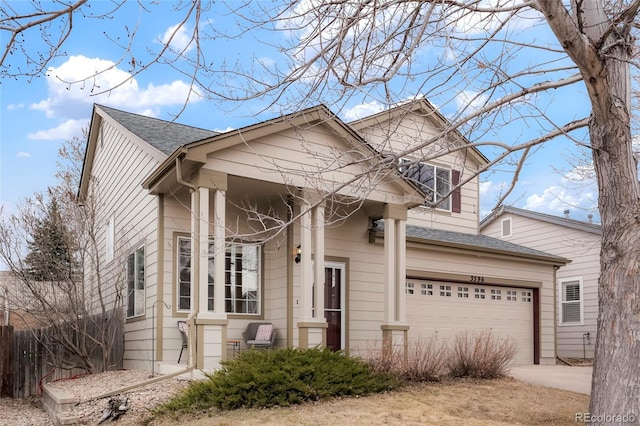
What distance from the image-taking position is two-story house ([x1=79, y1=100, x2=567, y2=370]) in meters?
9.75

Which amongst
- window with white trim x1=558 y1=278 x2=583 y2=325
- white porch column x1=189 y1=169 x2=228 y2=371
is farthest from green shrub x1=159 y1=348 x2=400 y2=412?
window with white trim x1=558 y1=278 x2=583 y2=325

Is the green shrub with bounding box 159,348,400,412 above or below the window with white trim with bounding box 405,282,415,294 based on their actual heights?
below

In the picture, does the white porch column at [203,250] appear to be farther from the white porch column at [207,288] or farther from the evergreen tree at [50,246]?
the evergreen tree at [50,246]

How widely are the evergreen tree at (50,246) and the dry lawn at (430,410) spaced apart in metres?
6.90

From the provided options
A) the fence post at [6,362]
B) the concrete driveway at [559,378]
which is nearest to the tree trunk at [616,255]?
the concrete driveway at [559,378]

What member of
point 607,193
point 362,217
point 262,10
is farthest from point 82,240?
point 607,193

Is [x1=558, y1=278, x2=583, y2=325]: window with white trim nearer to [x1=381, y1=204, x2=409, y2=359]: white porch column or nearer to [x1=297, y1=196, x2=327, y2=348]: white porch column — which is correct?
[x1=381, y1=204, x2=409, y2=359]: white porch column

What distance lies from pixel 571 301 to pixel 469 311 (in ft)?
19.6

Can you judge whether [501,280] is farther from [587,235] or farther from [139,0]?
[139,0]

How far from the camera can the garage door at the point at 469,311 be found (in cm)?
1417

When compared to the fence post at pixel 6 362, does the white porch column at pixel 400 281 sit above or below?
above

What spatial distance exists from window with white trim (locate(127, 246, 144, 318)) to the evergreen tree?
47.4 inches

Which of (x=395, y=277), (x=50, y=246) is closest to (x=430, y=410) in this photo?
(x=395, y=277)

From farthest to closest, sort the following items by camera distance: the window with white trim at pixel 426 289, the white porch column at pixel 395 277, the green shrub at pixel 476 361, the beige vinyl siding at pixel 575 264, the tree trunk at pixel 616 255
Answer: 1. the beige vinyl siding at pixel 575 264
2. the window with white trim at pixel 426 289
3. the white porch column at pixel 395 277
4. the green shrub at pixel 476 361
5. the tree trunk at pixel 616 255
